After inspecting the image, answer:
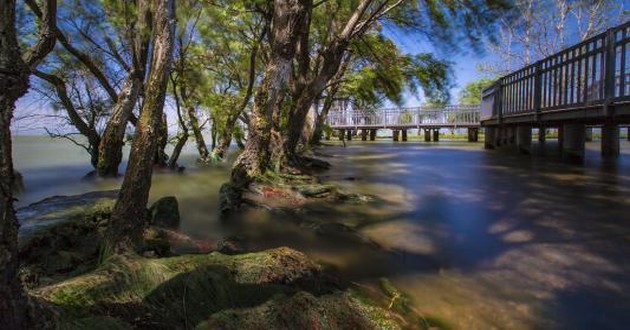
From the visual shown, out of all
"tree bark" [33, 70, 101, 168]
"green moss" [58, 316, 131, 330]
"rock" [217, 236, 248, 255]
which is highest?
"tree bark" [33, 70, 101, 168]

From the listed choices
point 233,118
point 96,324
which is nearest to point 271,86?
point 96,324

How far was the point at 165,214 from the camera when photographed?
631 cm

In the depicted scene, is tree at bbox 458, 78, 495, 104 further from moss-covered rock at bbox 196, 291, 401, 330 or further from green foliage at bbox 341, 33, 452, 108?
moss-covered rock at bbox 196, 291, 401, 330

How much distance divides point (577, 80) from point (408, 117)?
27599mm

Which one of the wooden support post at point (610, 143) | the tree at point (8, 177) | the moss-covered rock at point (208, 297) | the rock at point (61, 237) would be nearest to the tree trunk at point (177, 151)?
the rock at point (61, 237)

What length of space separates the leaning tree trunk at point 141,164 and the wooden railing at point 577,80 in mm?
7646

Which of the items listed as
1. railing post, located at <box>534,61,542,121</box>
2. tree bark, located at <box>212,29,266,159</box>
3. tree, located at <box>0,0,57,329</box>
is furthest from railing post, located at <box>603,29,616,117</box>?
tree bark, located at <box>212,29,266,159</box>

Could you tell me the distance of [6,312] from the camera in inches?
71.5

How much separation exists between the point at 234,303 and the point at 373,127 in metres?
37.6

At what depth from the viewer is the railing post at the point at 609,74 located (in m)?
8.27

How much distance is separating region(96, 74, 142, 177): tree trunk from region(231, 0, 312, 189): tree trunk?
13.9ft

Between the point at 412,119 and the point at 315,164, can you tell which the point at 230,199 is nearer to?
the point at 315,164

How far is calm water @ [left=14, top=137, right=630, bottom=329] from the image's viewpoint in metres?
3.54

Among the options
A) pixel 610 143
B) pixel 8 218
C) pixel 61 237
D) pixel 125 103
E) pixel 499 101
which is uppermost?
pixel 499 101
